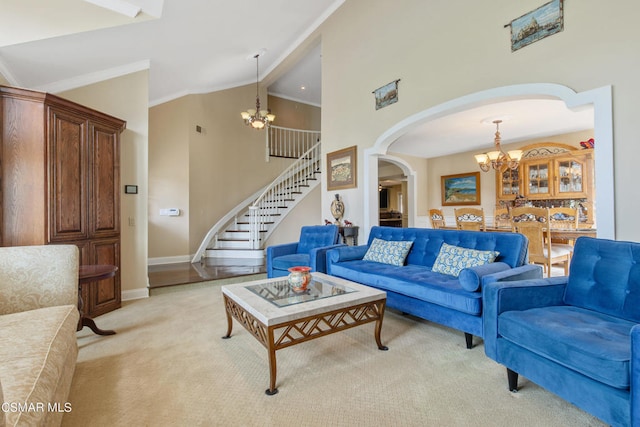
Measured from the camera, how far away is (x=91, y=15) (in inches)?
118

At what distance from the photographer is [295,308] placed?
77.4 inches

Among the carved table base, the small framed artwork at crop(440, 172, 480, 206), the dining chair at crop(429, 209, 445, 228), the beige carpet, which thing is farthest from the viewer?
the small framed artwork at crop(440, 172, 480, 206)

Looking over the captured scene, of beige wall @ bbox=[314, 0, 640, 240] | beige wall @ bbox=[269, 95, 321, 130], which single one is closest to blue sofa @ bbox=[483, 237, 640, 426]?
beige wall @ bbox=[314, 0, 640, 240]

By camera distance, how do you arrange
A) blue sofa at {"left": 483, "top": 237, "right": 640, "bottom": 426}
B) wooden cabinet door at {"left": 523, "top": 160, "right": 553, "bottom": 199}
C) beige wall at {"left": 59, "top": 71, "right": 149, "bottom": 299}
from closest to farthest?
blue sofa at {"left": 483, "top": 237, "right": 640, "bottom": 426}
beige wall at {"left": 59, "top": 71, "right": 149, "bottom": 299}
wooden cabinet door at {"left": 523, "top": 160, "right": 553, "bottom": 199}

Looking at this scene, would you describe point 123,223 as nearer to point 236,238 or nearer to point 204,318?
point 204,318

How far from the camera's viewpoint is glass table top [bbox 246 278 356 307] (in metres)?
2.16

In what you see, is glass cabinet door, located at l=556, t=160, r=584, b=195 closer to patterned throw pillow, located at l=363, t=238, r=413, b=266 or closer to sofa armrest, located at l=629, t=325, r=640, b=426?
patterned throw pillow, located at l=363, t=238, r=413, b=266

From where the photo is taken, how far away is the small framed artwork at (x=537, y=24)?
95.4 inches

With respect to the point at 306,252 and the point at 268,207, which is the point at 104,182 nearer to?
the point at 306,252

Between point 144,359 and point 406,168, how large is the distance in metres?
6.54

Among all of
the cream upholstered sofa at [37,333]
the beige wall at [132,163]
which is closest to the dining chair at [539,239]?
the cream upholstered sofa at [37,333]

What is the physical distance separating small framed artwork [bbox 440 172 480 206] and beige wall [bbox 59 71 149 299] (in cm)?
656

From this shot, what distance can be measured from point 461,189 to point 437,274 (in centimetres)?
508

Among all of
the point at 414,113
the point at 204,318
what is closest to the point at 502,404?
the point at 204,318
